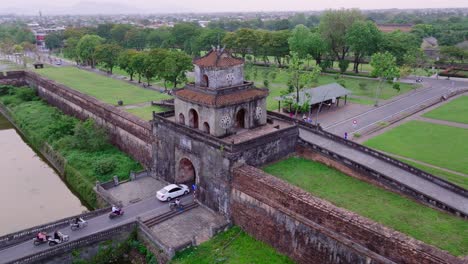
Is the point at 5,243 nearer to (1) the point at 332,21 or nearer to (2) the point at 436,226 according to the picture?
(2) the point at 436,226

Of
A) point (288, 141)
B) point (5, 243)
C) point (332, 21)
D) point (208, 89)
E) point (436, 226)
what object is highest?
point (332, 21)

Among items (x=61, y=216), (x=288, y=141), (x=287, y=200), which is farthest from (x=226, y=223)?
(x=61, y=216)

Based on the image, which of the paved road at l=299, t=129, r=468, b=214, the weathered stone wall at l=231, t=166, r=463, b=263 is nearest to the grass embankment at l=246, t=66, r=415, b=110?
the paved road at l=299, t=129, r=468, b=214

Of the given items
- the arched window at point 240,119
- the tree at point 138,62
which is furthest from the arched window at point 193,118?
the tree at point 138,62

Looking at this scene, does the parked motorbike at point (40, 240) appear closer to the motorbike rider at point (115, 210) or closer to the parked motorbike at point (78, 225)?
the parked motorbike at point (78, 225)

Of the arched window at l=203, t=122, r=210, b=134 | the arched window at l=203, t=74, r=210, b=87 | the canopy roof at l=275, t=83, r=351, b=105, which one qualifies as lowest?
the canopy roof at l=275, t=83, r=351, b=105

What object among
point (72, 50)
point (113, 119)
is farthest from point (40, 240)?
point (72, 50)

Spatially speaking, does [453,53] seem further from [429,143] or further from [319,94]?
[429,143]

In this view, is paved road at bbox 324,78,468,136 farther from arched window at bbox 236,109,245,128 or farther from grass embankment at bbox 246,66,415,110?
arched window at bbox 236,109,245,128
